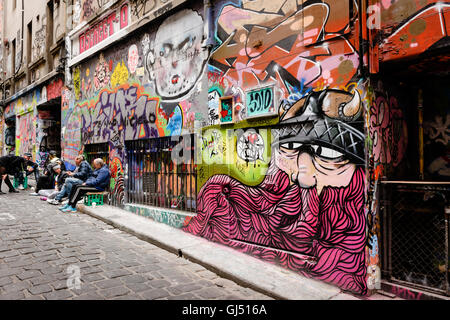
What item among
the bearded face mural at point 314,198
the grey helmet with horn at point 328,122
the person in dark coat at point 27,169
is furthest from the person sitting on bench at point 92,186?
the grey helmet with horn at point 328,122

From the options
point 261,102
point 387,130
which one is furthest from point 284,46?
point 387,130

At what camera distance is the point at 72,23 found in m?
10.7

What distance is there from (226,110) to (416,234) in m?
3.30

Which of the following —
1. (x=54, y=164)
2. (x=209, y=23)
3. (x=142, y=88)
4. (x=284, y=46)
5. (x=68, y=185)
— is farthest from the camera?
(x=54, y=164)

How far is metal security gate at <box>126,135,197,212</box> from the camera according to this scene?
6.27 metres

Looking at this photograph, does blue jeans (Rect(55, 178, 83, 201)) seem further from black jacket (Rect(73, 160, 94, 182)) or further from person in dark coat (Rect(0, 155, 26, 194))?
person in dark coat (Rect(0, 155, 26, 194))

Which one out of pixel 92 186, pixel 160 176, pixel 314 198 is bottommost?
pixel 92 186

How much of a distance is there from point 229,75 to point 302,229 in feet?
9.20

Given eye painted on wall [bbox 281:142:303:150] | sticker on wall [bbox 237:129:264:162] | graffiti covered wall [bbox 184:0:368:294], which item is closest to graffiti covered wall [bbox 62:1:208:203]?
graffiti covered wall [bbox 184:0:368:294]

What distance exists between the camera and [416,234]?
3551 mm

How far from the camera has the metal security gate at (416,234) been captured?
3.29m

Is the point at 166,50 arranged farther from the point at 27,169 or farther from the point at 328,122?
the point at 27,169

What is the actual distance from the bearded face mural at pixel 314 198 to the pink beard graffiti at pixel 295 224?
11mm
